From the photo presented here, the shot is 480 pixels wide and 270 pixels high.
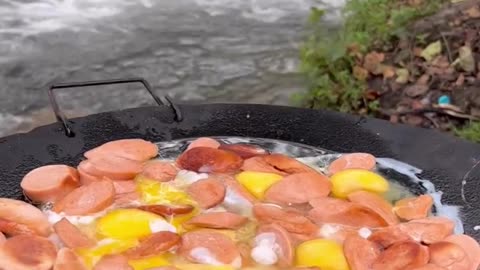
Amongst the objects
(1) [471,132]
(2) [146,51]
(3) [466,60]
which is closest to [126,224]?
(1) [471,132]

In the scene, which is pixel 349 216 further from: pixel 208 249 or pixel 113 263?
pixel 113 263

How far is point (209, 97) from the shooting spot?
11.6 feet

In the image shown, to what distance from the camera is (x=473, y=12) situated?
3.06 m

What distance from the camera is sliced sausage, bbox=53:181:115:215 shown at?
1.18 m

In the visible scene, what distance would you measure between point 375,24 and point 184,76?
104 cm

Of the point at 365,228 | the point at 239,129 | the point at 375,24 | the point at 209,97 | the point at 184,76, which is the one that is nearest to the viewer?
the point at 365,228

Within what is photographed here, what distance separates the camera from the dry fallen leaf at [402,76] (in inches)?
115

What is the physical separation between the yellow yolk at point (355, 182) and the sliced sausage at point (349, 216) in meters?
0.08

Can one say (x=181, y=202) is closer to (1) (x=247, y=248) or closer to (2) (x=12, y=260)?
(1) (x=247, y=248)

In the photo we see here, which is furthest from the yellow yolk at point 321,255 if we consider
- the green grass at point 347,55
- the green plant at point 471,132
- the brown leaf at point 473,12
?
the brown leaf at point 473,12

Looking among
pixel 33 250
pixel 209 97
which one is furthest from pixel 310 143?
pixel 209 97

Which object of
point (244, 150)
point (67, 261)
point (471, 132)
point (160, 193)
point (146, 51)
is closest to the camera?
point (67, 261)

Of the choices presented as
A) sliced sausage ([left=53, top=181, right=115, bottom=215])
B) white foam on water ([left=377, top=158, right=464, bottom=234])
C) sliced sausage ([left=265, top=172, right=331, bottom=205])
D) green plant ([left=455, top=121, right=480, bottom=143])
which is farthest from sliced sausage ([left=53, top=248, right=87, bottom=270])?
green plant ([left=455, top=121, right=480, bottom=143])

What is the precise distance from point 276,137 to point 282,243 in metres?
0.39
